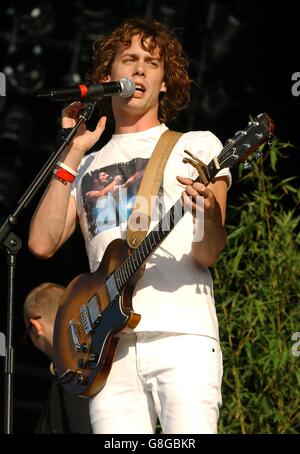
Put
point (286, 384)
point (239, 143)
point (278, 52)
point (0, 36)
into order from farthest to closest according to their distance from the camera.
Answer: point (0, 36) → point (278, 52) → point (286, 384) → point (239, 143)

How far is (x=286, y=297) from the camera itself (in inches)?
176

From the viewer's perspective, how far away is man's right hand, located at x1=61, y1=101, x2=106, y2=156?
135 inches

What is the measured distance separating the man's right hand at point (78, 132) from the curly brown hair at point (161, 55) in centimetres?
32

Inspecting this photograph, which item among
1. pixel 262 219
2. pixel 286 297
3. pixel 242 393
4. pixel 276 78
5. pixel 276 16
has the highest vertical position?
pixel 276 16

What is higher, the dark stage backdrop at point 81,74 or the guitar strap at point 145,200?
the dark stage backdrop at point 81,74

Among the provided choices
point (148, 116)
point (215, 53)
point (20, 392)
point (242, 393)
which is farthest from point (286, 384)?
point (20, 392)

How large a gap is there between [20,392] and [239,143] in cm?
452

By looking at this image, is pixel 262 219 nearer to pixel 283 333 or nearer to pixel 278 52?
pixel 283 333

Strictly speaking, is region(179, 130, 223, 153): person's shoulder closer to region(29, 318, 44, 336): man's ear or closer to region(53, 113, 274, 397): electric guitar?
region(53, 113, 274, 397): electric guitar

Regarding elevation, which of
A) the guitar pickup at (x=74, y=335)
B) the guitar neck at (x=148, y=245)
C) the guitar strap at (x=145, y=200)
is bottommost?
the guitar pickup at (x=74, y=335)

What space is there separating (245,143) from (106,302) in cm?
66

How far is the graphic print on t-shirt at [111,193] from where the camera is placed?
331 centimetres

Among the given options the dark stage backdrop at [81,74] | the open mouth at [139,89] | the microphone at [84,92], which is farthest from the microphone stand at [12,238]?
the dark stage backdrop at [81,74]

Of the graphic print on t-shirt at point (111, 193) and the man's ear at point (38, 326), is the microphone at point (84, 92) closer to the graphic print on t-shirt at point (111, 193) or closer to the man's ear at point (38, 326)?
the graphic print on t-shirt at point (111, 193)
